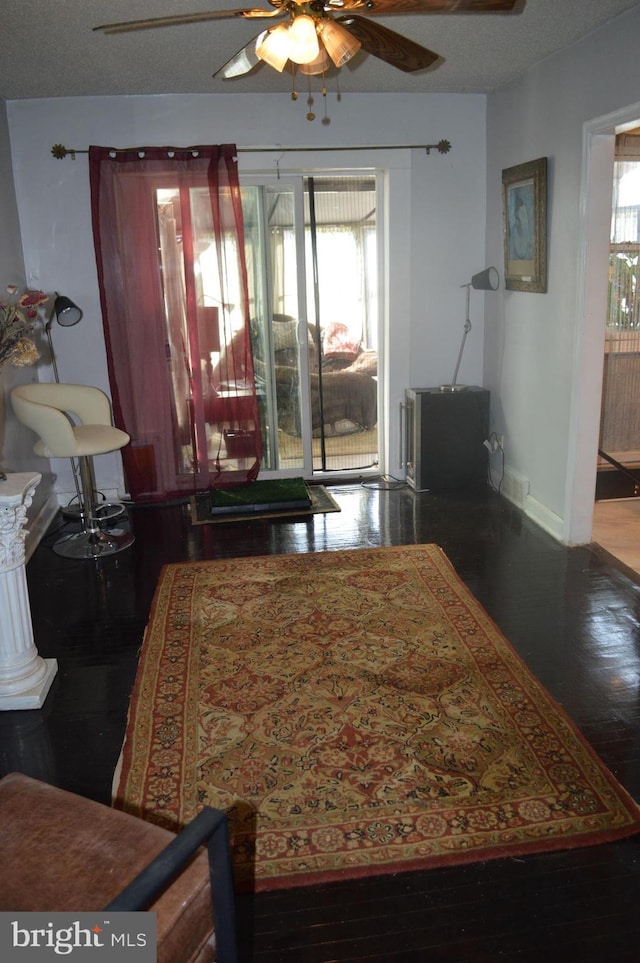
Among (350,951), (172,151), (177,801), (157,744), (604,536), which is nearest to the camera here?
(350,951)

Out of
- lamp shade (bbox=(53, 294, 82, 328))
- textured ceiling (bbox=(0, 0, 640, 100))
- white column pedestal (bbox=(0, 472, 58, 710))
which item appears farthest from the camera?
lamp shade (bbox=(53, 294, 82, 328))

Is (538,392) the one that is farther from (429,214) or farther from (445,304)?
(429,214)

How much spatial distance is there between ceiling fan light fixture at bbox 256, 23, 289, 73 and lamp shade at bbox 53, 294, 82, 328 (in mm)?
2416

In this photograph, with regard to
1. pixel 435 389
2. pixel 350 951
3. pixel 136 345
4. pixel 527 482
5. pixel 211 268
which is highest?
pixel 211 268

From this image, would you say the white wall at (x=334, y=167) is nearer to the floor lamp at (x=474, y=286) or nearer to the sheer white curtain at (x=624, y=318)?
the floor lamp at (x=474, y=286)

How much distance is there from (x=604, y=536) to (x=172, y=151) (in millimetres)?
3628

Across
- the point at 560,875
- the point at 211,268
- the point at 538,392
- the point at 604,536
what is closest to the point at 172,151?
the point at 211,268

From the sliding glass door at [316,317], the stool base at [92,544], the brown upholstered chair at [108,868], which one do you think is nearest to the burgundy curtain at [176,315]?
the sliding glass door at [316,317]

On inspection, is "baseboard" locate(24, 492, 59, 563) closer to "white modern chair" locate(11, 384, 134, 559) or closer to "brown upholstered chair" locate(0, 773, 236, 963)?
"white modern chair" locate(11, 384, 134, 559)

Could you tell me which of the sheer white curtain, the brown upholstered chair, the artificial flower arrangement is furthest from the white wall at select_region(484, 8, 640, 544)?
the brown upholstered chair

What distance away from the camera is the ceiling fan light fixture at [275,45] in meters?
2.58

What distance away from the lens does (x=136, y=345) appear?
5.19 meters

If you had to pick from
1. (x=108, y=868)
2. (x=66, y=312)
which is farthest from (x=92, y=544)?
(x=108, y=868)

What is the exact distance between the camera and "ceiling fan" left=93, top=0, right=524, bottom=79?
2.48 m
